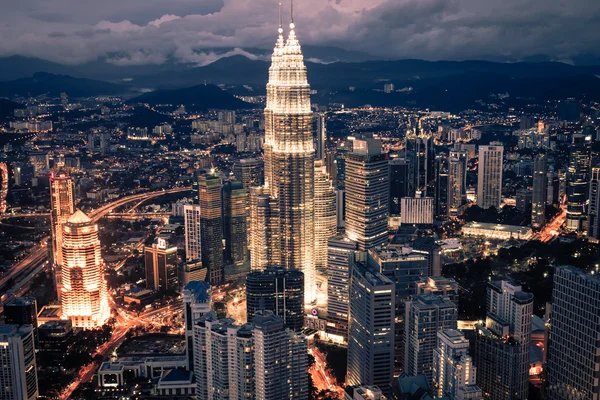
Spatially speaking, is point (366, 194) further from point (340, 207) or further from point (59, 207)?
point (59, 207)

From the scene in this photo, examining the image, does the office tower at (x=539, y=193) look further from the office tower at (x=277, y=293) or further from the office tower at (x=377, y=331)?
the office tower at (x=377, y=331)

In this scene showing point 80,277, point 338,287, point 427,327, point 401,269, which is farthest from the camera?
point 80,277

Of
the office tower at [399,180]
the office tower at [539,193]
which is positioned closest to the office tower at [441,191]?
the office tower at [399,180]

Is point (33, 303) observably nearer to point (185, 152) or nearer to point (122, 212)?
point (122, 212)

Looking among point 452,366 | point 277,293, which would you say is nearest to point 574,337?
point 452,366

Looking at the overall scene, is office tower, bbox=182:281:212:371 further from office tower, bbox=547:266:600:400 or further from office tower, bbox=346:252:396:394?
office tower, bbox=547:266:600:400
